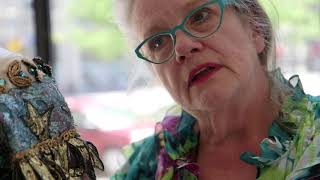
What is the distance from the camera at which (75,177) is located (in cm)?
69

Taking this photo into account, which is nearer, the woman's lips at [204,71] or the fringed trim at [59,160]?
the fringed trim at [59,160]

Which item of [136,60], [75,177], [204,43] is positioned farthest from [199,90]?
[75,177]

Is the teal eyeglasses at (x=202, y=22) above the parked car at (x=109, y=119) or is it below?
above

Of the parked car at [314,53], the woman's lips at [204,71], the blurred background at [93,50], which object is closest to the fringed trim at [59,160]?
the woman's lips at [204,71]

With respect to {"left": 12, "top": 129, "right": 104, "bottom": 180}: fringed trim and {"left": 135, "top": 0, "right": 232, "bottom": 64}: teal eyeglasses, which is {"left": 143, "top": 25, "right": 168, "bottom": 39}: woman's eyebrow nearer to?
{"left": 135, "top": 0, "right": 232, "bottom": 64}: teal eyeglasses

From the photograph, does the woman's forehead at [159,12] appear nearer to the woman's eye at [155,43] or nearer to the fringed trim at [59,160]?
the woman's eye at [155,43]

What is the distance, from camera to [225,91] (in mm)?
1039

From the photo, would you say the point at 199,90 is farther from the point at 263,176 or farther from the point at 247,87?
the point at 263,176

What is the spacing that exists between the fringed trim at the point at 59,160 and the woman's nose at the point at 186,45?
382 mm

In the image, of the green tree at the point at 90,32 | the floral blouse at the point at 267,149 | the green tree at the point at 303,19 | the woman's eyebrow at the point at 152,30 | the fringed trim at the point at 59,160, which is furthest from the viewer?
the green tree at the point at 90,32

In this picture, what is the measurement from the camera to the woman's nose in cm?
104

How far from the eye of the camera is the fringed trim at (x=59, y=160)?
0.66m

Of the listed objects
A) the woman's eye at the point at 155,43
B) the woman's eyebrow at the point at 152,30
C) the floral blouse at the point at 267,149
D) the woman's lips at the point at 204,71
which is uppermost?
the woman's eyebrow at the point at 152,30

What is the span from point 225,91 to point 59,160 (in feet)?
1.51
